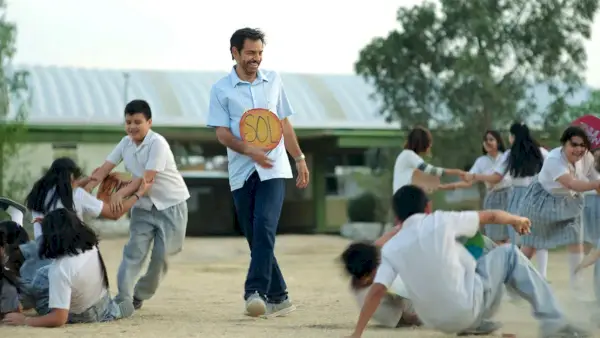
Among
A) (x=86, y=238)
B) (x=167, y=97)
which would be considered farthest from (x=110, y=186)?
(x=167, y=97)

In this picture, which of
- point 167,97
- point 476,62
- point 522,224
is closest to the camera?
point 522,224

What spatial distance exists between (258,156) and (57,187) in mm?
1291

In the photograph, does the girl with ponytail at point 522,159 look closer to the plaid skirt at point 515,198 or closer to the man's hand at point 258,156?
the plaid skirt at point 515,198

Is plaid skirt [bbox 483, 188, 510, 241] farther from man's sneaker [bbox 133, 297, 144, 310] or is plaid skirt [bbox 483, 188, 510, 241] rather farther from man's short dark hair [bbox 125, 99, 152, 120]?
man's short dark hair [bbox 125, 99, 152, 120]

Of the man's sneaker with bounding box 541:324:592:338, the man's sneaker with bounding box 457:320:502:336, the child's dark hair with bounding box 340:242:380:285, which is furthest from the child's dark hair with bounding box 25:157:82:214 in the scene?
the man's sneaker with bounding box 541:324:592:338

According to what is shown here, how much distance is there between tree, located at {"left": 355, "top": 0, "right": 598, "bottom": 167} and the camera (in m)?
20.0

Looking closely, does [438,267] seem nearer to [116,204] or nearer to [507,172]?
[116,204]

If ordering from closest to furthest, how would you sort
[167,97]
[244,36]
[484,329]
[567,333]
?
1. [567,333]
2. [484,329]
3. [244,36]
4. [167,97]

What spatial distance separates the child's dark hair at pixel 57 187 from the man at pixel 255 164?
95 cm

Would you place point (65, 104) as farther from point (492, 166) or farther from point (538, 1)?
point (492, 166)

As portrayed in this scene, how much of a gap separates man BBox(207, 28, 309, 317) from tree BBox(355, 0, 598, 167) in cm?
1237

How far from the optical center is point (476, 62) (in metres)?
19.8

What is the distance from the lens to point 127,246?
798cm

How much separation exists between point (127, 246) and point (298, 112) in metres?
21.3
